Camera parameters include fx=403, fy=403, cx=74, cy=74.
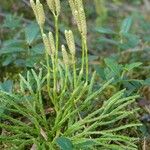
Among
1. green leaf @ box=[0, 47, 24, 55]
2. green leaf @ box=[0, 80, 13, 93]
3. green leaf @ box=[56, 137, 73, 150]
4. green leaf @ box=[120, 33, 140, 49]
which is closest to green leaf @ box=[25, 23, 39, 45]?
green leaf @ box=[0, 47, 24, 55]

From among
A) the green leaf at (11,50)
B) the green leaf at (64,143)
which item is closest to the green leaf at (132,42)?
the green leaf at (11,50)

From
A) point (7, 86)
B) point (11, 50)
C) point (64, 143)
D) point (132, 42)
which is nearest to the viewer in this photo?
point (64, 143)

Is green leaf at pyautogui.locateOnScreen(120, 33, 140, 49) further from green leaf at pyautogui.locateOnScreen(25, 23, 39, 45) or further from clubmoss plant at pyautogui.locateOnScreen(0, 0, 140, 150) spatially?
clubmoss plant at pyautogui.locateOnScreen(0, 0, 140, 150)

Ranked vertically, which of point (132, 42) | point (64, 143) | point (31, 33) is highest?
point (31, 33)

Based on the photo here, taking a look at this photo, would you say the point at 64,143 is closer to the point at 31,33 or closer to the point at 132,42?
the point at 31,33

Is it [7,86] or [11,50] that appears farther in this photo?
[11,50]

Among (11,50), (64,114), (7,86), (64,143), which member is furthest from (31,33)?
(64,143)

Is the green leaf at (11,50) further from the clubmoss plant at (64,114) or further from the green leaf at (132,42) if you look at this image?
the green leaf at (132,42)

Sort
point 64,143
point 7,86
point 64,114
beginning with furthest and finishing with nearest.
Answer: point 7,86, point 64,114, point 64,143

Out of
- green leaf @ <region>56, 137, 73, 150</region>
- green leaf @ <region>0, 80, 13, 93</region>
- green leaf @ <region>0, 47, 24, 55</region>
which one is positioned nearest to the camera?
green leaf @ <region>56, 137, 73, 150</region>

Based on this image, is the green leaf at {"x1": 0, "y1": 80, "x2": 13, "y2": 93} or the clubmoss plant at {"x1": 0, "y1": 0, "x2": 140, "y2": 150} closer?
the clubmoss plant at {"x1": 0, "y1": 0, "x2": 140, "y2": 150}
